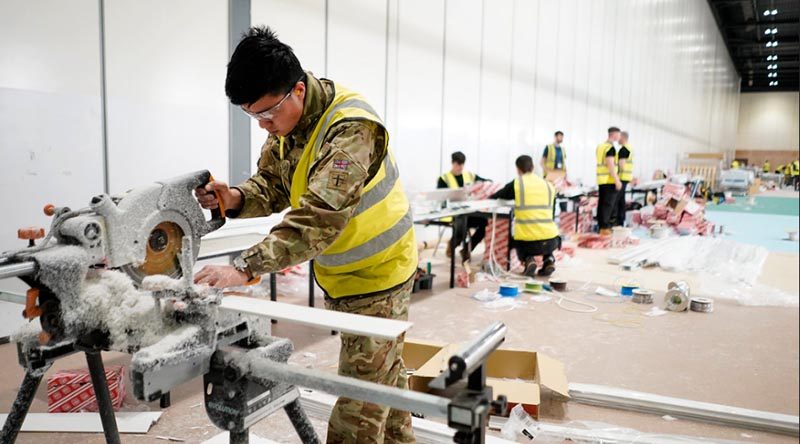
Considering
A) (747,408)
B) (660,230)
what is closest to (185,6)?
(747,408)

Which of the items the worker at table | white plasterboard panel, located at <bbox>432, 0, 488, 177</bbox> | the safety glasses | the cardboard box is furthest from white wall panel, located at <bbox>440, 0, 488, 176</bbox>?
the safety glasses

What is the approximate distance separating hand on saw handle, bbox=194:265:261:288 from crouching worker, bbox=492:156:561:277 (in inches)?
189

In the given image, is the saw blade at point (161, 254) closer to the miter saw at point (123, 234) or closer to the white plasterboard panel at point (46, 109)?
the miter saw at point (123, 234)

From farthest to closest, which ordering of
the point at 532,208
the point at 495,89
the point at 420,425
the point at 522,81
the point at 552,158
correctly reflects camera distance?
the point at 552,158 < the point at 522,81 < the point at 495,89 < the point at 532,208 < the point at 420,425

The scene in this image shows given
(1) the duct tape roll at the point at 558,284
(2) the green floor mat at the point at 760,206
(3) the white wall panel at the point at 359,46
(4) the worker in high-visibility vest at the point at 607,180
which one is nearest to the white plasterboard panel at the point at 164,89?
(3) the white wall panel at the point at 359,46

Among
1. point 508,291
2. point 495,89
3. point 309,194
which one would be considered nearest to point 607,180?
point 495,89

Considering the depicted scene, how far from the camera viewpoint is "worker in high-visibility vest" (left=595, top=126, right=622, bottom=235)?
879 centimetres

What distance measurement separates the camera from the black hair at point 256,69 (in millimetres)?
1404

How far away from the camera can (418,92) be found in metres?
7.23

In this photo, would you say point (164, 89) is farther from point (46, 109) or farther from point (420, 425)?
point (420, 425)

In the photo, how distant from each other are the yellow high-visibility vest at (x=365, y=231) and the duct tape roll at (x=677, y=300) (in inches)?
151

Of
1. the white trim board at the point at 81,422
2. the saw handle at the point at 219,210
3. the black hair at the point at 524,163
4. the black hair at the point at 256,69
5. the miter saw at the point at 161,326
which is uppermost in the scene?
the black hair at the point at 256,69

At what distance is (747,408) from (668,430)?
571 mm

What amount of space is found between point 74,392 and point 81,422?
0.19 m
